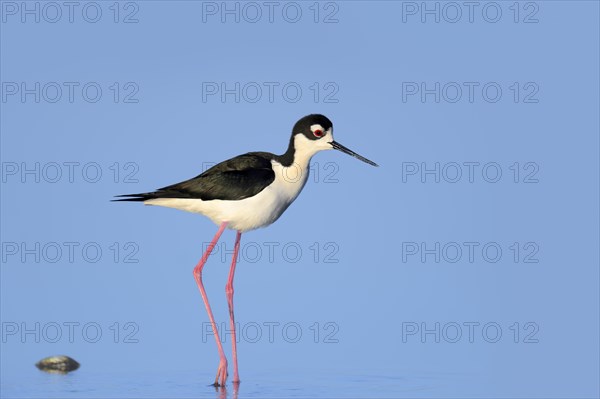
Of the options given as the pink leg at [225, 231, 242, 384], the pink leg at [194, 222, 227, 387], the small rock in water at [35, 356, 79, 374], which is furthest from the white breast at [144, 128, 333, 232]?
the small rock in water at [35, 356, 79, 374]

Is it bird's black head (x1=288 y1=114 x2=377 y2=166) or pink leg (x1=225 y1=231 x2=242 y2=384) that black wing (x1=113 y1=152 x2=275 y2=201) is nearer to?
bird's black head (x1=288 y1=114 x2=377 y2=166)

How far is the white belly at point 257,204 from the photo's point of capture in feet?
43.8

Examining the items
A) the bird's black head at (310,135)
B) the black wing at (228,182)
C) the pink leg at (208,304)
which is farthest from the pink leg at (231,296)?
the bird's black head at (310,135)

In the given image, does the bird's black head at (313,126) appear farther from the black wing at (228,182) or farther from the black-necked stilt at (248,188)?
the black wing at (228,182)

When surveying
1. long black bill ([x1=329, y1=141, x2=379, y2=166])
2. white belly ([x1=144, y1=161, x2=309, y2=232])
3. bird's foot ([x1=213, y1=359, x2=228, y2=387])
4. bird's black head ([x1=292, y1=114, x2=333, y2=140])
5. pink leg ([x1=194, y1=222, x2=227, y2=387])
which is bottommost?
bird's foot ([x1=213, y1=359, x2=228, y2=387])

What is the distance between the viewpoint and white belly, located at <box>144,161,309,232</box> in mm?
13344

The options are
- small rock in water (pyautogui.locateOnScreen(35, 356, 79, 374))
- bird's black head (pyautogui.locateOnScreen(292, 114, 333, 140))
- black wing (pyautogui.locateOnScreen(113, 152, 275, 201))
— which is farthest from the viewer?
small rock in water (pyautogui.locateOnScreen(35, 356, 79, 374))

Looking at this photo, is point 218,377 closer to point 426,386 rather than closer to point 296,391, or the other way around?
point 296,391

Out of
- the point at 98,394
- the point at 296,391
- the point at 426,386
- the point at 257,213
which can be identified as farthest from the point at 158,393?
the point at 426,386

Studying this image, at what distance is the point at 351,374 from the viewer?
14.1 m

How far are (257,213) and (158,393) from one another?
2613mm

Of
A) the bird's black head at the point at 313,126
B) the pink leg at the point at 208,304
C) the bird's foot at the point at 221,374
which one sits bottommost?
the bird's foot at the point at 221,374

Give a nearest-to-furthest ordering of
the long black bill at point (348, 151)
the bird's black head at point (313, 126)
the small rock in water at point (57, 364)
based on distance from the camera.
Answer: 1. the bird's black head at point (313, 126)
2. the long black bill at point (348, 151)
3. the small rock in water at point (57, 364)

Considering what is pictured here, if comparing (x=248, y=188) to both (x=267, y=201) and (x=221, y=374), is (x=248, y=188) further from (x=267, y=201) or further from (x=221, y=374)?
(x=221, y=374)
